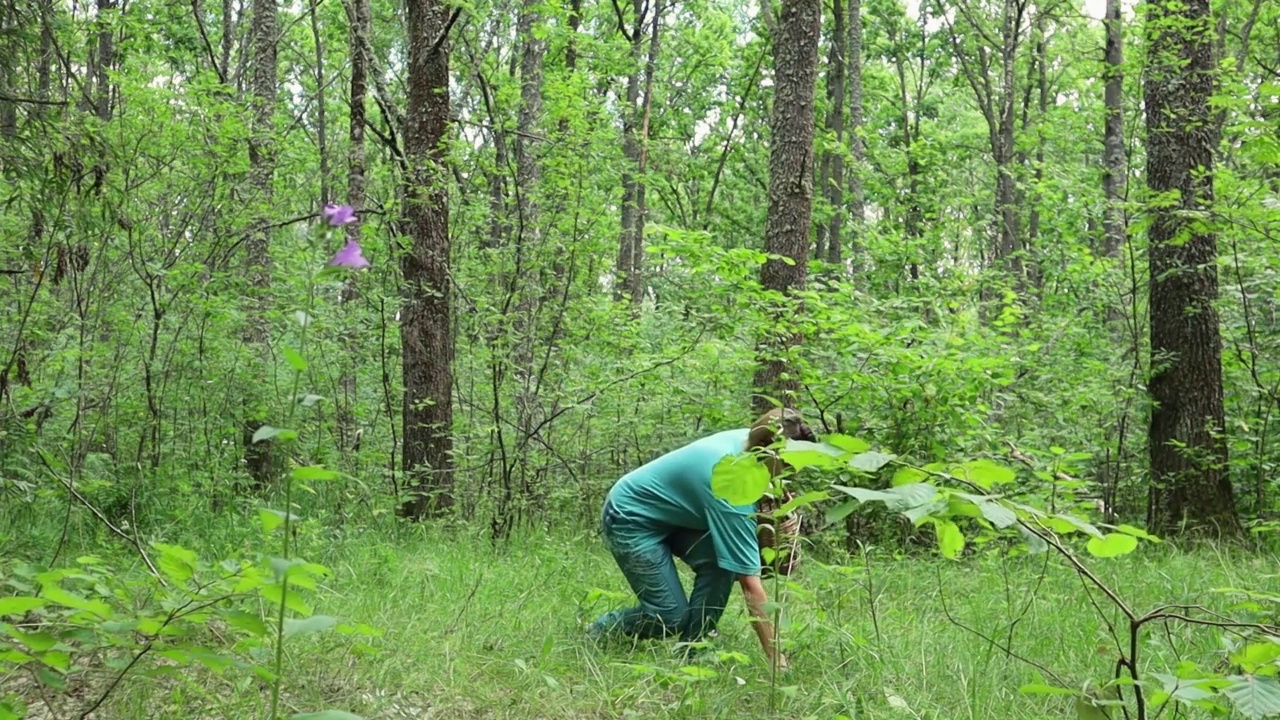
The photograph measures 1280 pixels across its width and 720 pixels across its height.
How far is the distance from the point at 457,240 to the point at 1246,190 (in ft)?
22.2

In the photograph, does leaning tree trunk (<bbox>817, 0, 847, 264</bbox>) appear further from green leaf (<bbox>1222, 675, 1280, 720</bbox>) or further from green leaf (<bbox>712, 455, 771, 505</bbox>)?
green leaf (<bbox>712, 455, 771, 505</bbox>)

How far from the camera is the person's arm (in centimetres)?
400

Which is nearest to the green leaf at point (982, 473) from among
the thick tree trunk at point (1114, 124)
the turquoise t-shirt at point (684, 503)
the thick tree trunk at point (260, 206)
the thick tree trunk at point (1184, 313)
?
the turquoise t-shirt at point (684, 503)

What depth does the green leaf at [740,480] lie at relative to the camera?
5.60 ft

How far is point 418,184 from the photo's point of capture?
748 centimetres

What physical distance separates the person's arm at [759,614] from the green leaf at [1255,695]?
7.32ft

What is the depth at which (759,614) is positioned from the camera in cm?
417

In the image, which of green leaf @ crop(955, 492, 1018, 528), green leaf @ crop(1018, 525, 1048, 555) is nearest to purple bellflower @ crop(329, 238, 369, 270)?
green leaf @ crop(955, 492, 1018, 528)

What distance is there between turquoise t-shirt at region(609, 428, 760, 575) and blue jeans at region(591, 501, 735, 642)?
6cm

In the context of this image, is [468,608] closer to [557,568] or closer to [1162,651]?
[557,568]

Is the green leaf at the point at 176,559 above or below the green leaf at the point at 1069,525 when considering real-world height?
below

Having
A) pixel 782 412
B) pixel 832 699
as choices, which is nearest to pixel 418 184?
pixel 782 412

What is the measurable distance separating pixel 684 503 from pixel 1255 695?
302cm

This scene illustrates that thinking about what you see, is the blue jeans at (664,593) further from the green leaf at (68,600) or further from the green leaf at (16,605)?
the green leaf at (16,605)
